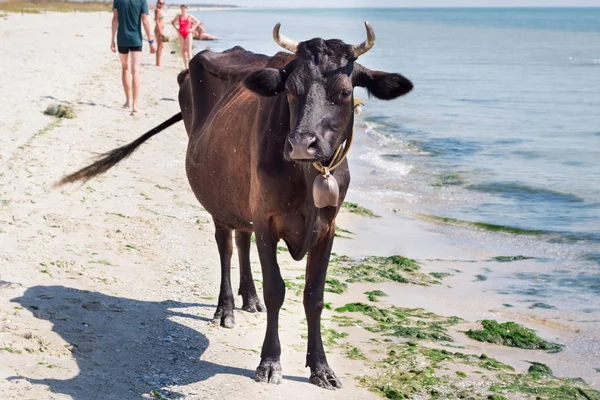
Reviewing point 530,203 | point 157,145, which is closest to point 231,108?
point 157,145

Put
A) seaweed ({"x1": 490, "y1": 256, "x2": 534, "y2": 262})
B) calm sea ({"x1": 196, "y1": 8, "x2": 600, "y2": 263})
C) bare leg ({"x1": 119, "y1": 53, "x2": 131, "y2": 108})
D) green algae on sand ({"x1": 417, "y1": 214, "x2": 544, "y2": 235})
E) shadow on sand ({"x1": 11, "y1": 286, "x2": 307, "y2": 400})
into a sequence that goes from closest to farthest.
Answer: shadow on sand ({"x1": 11, "y1": 286, "x2": 307, "y2": 400})
seaweed ({"x1": 490, "y1": 256, "x2": 534, "y2": 262})
green algae on sand ({"x1": 417, "y1": 214, "x2": 544, "y2": 235})
calm sea ({"x1": 196, "y1": 8, "x2": 600, "y2": 263})
bare leg ({"x1": 119, "y1": 53, "x2": 131, "y2": 108})

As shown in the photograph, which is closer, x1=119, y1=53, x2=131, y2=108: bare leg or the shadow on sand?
the shadow on sand

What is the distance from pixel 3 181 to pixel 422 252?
4.67 m

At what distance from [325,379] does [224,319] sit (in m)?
1.26

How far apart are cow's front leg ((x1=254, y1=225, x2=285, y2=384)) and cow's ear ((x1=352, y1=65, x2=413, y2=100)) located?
1074mm

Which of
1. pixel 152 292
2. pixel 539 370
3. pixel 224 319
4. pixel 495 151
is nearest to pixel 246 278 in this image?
pixel 224 319

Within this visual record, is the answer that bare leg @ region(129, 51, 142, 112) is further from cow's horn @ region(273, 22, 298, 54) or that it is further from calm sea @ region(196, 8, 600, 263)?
cow's horn @ region(273, 22, 298, 54)

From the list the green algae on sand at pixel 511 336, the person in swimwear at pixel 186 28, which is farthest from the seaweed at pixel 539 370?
the person in swimwear at pixel 186 28

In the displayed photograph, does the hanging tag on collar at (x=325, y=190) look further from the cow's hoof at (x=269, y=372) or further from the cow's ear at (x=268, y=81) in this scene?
the cow's hoof at (x=269, y=372)

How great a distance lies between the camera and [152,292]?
280 inches

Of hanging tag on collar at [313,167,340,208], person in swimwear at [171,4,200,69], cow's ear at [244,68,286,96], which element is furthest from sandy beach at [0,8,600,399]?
person in swimwear at [171,4,200,69]

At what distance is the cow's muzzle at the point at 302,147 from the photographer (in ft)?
16.0

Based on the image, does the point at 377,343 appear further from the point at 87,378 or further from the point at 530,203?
the point at 530,203

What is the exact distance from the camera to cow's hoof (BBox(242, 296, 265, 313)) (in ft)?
23.3
